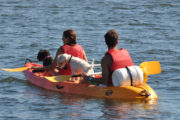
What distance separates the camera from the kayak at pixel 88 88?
1124 cm

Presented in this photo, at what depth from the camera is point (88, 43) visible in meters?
20.0

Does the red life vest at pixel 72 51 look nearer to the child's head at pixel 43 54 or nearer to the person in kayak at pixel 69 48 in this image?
the person in kayak at pixel 69 48

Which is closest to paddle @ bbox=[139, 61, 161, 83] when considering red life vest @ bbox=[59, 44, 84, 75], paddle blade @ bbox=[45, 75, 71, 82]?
red life vest @ bbox=[59, 44, 84, 75]

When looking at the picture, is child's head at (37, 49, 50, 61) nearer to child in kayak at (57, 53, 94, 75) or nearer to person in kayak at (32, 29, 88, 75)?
person in kayak at (32, 29, 88, 75)

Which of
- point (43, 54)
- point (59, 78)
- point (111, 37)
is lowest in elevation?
point (59, 78)

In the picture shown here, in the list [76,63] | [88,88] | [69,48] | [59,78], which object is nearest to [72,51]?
[69,48]

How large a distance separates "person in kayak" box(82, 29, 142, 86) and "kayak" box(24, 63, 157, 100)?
190 mm

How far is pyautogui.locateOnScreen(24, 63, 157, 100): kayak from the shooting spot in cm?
1124

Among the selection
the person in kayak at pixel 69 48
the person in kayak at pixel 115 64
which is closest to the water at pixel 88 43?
the person in kayak at pixel 115 64

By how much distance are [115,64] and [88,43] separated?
8.82 m

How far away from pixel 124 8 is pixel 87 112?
18.9 metres

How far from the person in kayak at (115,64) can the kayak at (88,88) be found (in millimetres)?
190

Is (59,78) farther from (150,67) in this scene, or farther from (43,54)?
(150,67)

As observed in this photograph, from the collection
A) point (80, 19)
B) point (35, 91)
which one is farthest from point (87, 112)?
point (80, 19)
